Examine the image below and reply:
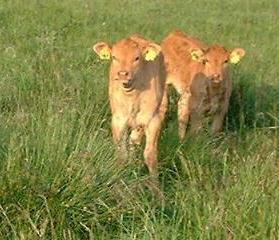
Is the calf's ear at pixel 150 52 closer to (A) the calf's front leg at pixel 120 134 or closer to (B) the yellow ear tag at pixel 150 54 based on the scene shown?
(B) the yellow ear tag at pixel 150 54

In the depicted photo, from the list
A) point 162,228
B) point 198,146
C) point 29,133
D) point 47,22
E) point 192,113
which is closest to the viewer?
point 162,228

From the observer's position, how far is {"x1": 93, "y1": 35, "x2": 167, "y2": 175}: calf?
7.03 m

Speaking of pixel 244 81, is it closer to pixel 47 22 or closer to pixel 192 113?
pixel 192 113

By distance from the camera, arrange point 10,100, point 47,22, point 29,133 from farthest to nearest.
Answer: point 47,22 → point 10,100 → point 29,133

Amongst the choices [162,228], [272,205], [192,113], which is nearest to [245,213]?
[272,205]

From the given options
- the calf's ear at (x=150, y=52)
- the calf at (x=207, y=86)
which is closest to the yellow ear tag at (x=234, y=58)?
the calf at (x=207, y=86)

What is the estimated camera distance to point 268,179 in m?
5.05

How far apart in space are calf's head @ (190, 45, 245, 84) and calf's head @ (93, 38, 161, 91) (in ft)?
4.49

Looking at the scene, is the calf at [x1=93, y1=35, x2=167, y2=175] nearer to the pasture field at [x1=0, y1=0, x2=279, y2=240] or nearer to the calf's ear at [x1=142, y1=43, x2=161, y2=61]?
the calf's ear at [x1=142, y1=43, x2=161, y2=61]

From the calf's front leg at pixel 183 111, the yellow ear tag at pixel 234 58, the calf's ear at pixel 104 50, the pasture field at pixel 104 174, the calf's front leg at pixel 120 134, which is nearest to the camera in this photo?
the pasture field at pixel 104 174

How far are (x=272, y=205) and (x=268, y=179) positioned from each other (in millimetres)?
465

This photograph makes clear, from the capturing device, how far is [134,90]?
7.21 meters

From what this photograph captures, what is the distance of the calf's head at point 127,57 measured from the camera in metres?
6.99

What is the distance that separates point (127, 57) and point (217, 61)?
1823mm
